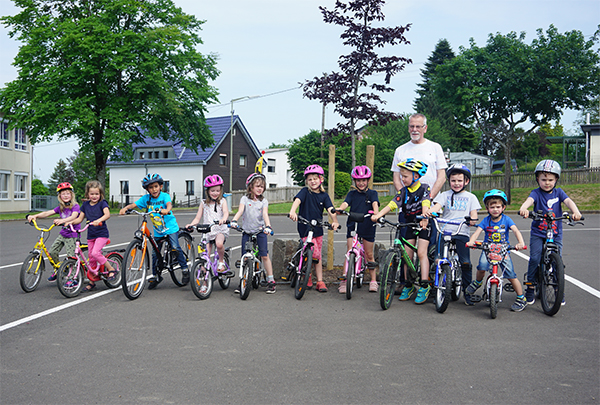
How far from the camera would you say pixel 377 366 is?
4379 mm

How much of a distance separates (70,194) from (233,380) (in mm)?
5185

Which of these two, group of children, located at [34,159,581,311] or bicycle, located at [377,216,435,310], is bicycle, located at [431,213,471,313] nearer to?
group of children, located at [34,159,581,311]

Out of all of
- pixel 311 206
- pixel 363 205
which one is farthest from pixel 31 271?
pixel 363 205

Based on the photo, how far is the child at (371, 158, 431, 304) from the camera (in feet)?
21.9

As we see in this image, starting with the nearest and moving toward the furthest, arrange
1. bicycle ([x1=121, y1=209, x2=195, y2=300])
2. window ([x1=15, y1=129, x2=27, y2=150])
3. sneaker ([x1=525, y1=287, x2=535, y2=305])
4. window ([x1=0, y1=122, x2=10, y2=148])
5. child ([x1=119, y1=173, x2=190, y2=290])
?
1. sneaker ([x1=525, y1=287, x2=535, y2=305])
2. bicycle ([x1=121, y1=209, x2=195, y2=300])
3. child ([x1=119, y1=173, x2=190, y2=290])
4. window ([x1=0, y1=122, x2=10, y2=148])
5. window ([x1=15, y1=129, x2=27, y2=150])

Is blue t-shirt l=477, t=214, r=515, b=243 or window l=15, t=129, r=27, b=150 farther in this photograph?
window l=15, t=129, r=27, b=150

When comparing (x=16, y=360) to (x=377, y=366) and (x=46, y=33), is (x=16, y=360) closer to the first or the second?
(x=377, y=366)

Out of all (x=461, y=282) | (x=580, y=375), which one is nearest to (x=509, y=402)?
(x=580, y=375)

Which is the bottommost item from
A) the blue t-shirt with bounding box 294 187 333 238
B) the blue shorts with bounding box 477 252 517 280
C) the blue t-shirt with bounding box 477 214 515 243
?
the blue shorts with bounding box 477 252 517 280

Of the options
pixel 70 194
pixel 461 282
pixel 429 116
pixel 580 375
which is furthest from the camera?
pixel 429 116

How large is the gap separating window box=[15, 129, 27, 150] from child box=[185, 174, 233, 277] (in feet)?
127

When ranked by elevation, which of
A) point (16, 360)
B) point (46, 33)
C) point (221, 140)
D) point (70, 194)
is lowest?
point (16, 360)

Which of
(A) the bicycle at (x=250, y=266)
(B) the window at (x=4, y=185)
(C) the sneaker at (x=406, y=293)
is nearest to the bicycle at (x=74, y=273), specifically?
(A) the bicycle at (x=250, y=266)

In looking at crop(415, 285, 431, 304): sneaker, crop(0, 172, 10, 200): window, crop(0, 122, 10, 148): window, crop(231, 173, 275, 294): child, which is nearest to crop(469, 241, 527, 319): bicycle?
crop(415, 285, 431, 304): sneaker
